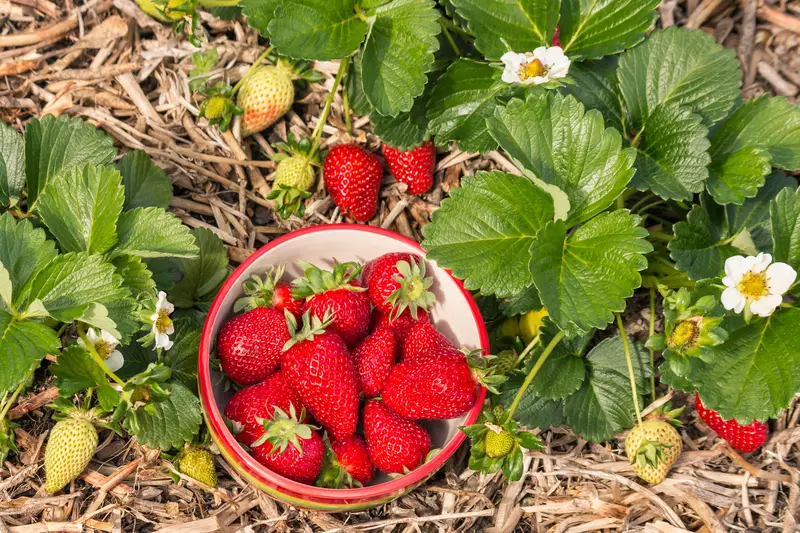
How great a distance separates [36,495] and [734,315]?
56.5 inches

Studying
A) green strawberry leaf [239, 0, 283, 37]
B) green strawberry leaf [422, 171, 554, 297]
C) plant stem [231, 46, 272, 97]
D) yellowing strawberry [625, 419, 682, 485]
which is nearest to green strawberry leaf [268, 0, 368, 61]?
green strawberry leaf [239, 0, 283, 37]

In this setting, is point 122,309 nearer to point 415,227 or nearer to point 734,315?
point 415,227

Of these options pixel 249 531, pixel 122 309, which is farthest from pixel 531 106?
pixel 249 531

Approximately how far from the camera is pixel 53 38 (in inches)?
79.4

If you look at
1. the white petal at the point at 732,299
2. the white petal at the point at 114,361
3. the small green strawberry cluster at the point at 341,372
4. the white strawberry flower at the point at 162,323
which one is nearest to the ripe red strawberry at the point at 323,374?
the small green strawberry cluster at the point at 341,372

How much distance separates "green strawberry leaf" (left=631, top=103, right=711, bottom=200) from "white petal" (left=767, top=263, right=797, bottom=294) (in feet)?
0.68

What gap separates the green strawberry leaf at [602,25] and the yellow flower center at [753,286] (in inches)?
20.3

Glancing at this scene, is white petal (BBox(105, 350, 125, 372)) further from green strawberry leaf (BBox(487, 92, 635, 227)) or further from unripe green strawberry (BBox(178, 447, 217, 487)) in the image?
green strawberry leaf (BBox(487, 92, 635, 227))

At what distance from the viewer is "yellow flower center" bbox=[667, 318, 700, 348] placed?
142cm

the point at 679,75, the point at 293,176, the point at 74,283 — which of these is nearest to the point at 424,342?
the point at 293,176

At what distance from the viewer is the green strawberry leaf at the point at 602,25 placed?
1.63m

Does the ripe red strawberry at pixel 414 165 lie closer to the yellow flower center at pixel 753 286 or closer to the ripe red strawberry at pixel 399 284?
the ripe red strawberry at pixel 399 284

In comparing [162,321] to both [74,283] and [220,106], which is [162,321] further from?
[220,106]

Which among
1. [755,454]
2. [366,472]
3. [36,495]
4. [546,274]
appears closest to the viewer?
[546,274]
